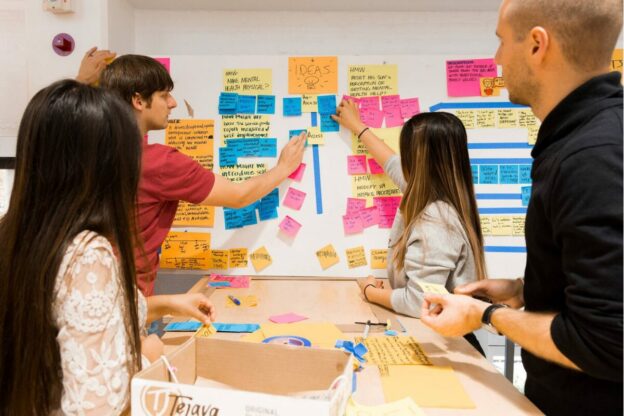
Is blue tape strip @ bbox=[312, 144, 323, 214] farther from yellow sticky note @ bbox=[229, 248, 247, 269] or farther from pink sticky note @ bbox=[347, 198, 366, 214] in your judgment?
yellow sticky note @ bbox=[229, 248, 247, 269]

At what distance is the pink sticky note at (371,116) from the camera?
1.98m

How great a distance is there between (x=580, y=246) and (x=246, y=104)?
4.91ft

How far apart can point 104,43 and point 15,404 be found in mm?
1506

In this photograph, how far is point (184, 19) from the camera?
212cm

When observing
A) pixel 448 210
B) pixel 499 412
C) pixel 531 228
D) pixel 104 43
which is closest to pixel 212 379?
pixel 499 412

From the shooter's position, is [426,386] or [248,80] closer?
[426,386]

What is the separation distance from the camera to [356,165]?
6.51 ft

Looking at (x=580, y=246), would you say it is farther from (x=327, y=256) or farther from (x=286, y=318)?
(x=327, y=256)

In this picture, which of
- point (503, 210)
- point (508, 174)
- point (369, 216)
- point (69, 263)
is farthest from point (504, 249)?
point (69, 263)

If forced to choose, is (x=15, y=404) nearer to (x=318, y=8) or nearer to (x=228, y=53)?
(x=228, y=53)

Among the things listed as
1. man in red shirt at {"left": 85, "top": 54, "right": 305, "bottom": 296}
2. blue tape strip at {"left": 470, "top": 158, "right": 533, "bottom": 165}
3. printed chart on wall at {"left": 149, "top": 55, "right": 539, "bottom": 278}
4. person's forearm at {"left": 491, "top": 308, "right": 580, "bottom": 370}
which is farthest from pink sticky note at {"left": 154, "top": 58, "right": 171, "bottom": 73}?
person's forearm at {"left": 491, "top": 308, "right": 580, "bottom": 370}

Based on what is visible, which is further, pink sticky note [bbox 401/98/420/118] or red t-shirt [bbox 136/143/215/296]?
pink sticky note [bbox 401/98/420/118]

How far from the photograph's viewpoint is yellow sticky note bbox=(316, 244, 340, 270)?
78.4 inches

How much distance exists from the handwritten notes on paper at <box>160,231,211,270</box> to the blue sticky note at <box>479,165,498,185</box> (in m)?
1.18
